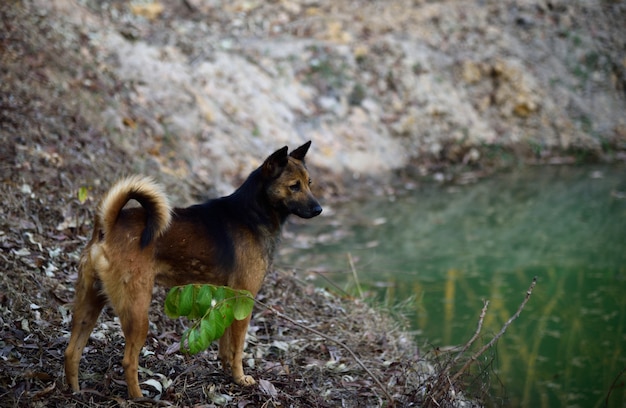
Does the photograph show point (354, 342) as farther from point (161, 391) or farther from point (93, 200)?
point (93, 200)

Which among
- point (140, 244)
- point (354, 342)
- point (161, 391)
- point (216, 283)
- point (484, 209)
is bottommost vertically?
point (484, 209)

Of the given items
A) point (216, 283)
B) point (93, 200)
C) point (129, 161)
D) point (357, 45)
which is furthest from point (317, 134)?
point (216, 283)

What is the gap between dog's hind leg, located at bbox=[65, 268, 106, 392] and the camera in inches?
144

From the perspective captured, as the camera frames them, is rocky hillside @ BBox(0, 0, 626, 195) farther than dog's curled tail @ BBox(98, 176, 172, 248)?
Yes

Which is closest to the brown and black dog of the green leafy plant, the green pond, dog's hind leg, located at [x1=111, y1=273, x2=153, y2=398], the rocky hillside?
dog's hind leg, located at [x1=111, y1=273, x2=153, y2=398]

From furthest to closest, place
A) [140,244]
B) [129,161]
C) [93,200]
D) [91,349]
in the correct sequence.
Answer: [129,161] < [93,200] < [91,349] < [140,244]

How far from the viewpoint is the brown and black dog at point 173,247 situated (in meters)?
3.56

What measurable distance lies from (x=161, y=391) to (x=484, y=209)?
7677mm

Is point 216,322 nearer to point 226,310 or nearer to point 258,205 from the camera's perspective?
point 226,310

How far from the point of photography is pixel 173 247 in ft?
12.5

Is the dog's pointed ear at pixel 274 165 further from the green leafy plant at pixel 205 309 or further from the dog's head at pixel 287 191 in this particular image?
the green leafy plant at pixel 205 309

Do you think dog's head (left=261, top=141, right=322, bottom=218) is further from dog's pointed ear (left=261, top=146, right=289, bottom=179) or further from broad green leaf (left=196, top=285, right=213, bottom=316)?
broad green leaf (left=196, top=285, right=213, bottom=316)

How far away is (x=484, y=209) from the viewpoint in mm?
10562

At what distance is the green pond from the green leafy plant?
169cm
